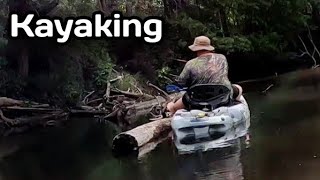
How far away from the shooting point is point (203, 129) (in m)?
10.7

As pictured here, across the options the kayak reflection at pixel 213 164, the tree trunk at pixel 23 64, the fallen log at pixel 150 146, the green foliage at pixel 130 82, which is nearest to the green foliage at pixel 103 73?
the green foliage at pixel 130 82

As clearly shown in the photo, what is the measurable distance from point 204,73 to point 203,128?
140 cm

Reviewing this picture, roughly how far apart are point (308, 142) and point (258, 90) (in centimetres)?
1141

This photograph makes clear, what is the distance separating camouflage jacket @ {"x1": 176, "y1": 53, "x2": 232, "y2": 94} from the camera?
1166 cm

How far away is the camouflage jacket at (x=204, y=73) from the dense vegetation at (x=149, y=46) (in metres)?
5.76

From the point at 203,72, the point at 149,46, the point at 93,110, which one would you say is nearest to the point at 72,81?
the point at 93,110

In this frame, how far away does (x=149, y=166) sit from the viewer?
30.5ft

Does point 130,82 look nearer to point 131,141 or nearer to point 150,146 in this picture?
point 150,146

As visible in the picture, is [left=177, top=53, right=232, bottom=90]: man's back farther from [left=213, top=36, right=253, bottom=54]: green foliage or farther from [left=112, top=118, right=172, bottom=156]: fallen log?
[left=213, top=36, right=253, bottom=54]: green foliage

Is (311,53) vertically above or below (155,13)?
below

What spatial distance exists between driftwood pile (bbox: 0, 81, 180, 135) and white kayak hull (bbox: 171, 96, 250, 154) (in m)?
3.82

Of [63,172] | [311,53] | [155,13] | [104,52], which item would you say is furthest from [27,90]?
[311,53]

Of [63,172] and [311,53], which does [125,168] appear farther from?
[311,53]

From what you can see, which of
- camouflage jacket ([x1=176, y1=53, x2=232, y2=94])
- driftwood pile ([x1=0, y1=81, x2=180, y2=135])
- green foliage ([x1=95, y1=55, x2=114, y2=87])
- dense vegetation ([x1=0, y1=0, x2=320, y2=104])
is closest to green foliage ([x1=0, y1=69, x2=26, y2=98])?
dense vegetation ([x1=0, y1=0, x2=320, y2=104])
